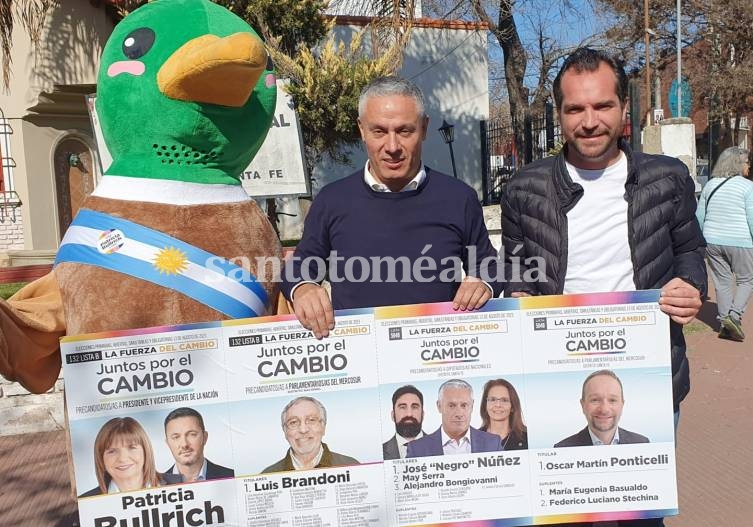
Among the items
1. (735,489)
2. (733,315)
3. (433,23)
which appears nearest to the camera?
(735,489)

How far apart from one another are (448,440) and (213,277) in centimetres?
109

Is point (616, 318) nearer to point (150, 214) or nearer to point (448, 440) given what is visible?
point (448, 440)

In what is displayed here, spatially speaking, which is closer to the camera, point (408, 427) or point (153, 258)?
point (408, 427)

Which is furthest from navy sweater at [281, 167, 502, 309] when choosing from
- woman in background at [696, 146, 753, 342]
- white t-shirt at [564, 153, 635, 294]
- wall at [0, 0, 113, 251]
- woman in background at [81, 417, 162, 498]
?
wall at [0, 0, 113, 251]

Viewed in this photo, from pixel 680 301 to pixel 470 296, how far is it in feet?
2.33

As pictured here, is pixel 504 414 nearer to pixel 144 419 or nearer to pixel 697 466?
pixel 144 419

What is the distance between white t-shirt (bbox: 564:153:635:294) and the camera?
2.36m

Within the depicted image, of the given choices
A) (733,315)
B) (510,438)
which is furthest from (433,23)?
(510,438)

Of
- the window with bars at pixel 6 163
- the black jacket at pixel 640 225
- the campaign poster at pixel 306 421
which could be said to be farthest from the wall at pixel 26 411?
the window with bars at pixel 6 163

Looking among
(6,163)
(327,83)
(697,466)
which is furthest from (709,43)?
(697,466)

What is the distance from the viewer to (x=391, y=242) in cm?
233

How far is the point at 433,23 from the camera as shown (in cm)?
1758

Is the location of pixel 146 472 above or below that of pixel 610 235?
below

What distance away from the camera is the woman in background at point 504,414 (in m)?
2.23
